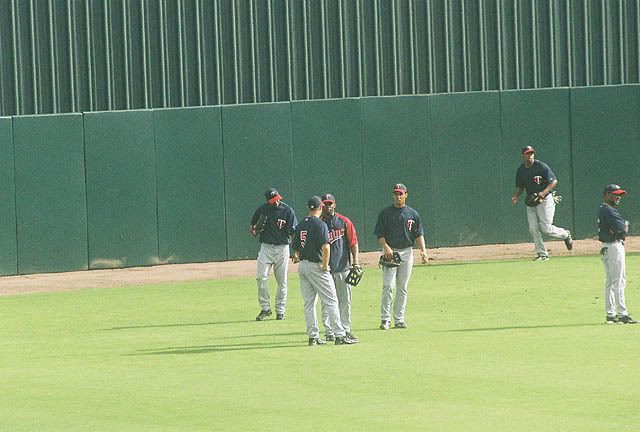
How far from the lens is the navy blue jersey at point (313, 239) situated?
1791 centimetres

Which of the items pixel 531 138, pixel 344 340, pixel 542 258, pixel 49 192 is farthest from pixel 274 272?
pixel 531 138

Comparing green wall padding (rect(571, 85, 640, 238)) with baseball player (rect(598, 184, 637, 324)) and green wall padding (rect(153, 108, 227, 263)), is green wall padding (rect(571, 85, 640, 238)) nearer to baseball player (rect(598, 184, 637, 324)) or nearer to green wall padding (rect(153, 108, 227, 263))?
green wall padding (rect(153, 108, 227, 263))

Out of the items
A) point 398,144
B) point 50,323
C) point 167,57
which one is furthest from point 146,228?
point 50,323

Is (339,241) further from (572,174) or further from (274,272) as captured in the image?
(572,174)

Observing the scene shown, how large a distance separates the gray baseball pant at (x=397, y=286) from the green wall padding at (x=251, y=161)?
10233 mm

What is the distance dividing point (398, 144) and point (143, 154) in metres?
5.46

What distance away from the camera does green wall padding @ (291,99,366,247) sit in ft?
98.3

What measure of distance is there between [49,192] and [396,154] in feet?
24.0

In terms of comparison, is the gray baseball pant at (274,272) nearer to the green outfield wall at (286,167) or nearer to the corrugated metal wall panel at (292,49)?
the green outfield wall at (286,167)

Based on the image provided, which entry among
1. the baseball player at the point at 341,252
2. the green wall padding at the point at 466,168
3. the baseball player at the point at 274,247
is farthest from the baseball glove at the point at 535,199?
the baseball player at the point at 341,252

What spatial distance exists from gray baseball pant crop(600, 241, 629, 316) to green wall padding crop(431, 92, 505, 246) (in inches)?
466

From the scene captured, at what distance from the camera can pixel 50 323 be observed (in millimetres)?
21375

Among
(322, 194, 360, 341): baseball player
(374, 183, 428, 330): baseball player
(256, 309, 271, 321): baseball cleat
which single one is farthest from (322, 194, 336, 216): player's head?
(256, 309, 271, 321): baseball cleat

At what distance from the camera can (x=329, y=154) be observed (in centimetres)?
3017
